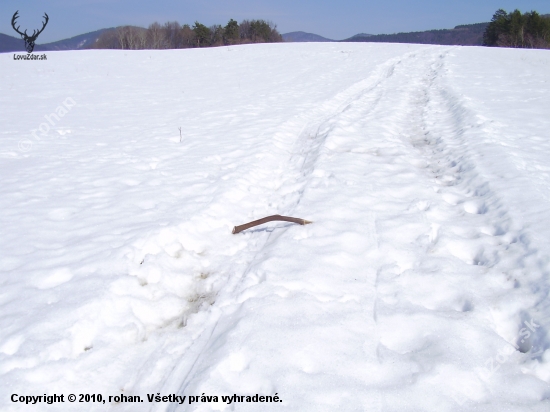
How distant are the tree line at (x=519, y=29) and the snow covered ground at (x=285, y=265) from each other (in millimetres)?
59722

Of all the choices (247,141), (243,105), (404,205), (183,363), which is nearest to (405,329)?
(183,363)

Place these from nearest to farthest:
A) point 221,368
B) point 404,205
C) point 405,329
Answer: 1. point 221,368
2. point 405,329
3. point 404,205

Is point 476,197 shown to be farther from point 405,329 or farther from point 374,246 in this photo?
point 405,329

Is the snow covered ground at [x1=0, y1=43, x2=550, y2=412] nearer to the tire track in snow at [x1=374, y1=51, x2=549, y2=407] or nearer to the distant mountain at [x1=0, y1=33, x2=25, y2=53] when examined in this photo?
the tire track in snow at [x1=374, y1=51, x2=549, y2=407]

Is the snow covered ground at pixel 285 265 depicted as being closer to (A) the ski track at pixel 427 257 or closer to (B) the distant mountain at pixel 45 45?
(A) the ski track at pixel 427 257

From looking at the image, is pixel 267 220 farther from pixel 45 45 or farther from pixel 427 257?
pixel 45 45

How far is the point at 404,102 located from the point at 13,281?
8.97 meters

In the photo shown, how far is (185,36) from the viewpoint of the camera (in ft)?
234

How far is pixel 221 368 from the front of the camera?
2.31 meters

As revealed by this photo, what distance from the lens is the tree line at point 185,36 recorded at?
201 ft

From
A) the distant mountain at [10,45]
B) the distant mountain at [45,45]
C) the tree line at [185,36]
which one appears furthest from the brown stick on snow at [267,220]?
the tree line at [185,36]

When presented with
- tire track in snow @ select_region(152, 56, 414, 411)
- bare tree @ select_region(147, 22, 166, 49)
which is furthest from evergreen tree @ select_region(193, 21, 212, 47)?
tire track in snow @ select_region(152, 56, 414, 411)

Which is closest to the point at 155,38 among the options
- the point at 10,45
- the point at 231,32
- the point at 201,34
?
the point at 201,34

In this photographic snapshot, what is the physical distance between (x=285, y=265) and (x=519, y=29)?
7013 cm
